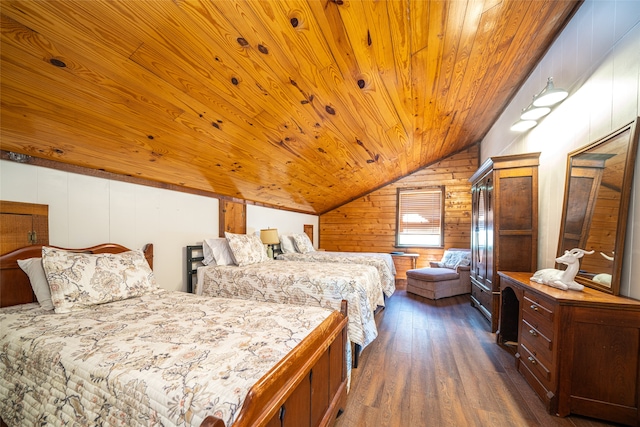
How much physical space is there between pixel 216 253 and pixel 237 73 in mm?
2045

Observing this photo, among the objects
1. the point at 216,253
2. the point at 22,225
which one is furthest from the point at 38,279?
the point at 216,253

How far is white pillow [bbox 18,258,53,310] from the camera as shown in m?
1.50

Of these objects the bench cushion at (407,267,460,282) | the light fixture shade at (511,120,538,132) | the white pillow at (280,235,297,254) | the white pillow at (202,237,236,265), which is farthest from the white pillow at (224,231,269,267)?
the light fixture shade at (511,120,538,132)

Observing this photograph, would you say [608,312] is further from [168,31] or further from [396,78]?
[168,31]

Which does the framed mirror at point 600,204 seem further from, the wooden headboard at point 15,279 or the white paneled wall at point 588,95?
the wooden headboard at point 15,279

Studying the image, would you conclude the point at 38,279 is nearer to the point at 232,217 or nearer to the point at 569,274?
the point at 232,217

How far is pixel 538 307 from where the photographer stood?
69.1 inches

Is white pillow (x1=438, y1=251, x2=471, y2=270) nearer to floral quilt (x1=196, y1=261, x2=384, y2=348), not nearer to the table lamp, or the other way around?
floral quilt (x1=196, y1=261, x2=384, y2=348)

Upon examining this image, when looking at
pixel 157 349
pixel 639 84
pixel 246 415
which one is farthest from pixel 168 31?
pixel 639 84

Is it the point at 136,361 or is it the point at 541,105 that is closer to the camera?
the point at 136,361

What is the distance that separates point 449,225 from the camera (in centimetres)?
520

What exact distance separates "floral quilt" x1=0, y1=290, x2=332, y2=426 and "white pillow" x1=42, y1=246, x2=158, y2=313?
0.09m

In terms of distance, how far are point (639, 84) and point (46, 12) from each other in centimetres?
A: 311

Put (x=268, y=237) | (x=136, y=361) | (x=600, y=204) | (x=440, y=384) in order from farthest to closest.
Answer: (x=268, y=237)
(x=440, y=384)
(x=600, y=204)
(x=136, y=361)
